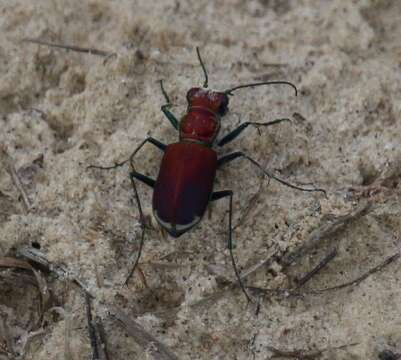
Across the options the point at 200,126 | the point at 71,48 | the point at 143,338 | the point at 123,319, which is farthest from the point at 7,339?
the point at 71,48

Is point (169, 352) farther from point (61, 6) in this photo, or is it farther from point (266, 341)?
point (61, 6)

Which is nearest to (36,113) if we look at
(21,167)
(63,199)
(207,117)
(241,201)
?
(21,167)

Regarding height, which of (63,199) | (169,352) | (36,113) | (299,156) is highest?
(36,113)

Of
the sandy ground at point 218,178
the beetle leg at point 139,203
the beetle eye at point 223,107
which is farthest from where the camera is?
the beetle eye at point 223,107

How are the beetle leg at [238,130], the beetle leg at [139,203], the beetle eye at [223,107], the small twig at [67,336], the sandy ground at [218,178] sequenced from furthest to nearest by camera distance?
1. the beetle eye at [223,107]
2. the beetle leg at [238,130]
3. the beetle leg at [139,203]
4. the sandy ground at [218,178]
5. the small twig at [67,336]

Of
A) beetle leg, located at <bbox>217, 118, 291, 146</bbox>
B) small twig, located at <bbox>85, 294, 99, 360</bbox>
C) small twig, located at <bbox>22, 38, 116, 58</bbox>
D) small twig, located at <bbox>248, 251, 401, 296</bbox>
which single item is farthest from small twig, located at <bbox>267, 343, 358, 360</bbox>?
small twig, located at <bbox>22, 38, 116, 58</bbox>

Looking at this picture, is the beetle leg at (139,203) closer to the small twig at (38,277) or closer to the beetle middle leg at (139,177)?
the beetle middle leg at (139,177)

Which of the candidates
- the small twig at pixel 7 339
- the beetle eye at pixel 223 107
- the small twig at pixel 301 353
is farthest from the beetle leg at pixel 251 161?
the small twig at pixel 7 339

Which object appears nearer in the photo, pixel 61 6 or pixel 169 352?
pixel 169 352
